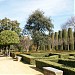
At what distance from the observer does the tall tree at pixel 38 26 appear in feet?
174

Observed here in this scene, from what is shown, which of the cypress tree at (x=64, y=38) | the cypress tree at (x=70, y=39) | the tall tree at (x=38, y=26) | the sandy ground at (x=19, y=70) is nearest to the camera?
the sandy ground at (x=19, y=70)

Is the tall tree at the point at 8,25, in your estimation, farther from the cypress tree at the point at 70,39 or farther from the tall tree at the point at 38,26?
the cypress tree at the point at 70,39

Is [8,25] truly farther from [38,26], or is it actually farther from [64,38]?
[64,38]

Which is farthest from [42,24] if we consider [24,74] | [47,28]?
[24,74]

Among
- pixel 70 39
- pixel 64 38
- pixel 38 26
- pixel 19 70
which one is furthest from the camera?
pixel 64 38

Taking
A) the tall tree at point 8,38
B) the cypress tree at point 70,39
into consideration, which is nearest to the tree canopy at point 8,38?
the tall tree at point 8,38

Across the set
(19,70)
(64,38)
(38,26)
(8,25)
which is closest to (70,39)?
(64,38)

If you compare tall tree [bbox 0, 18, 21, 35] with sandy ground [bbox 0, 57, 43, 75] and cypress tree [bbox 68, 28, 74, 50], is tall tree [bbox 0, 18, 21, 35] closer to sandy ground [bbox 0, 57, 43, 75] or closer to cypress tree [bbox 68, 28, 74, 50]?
cypress tree [bbox 68, 28, 74, 50]

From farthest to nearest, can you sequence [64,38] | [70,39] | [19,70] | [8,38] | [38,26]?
[64,38] < [70,39] < [38,26] < [8,38] < [19,70]

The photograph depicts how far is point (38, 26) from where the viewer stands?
53719mm

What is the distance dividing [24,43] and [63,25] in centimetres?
1274

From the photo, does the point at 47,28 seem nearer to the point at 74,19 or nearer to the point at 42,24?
the point at 42,24

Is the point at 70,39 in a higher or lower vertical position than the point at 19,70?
higher

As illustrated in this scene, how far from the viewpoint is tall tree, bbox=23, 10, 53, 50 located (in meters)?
53.1
